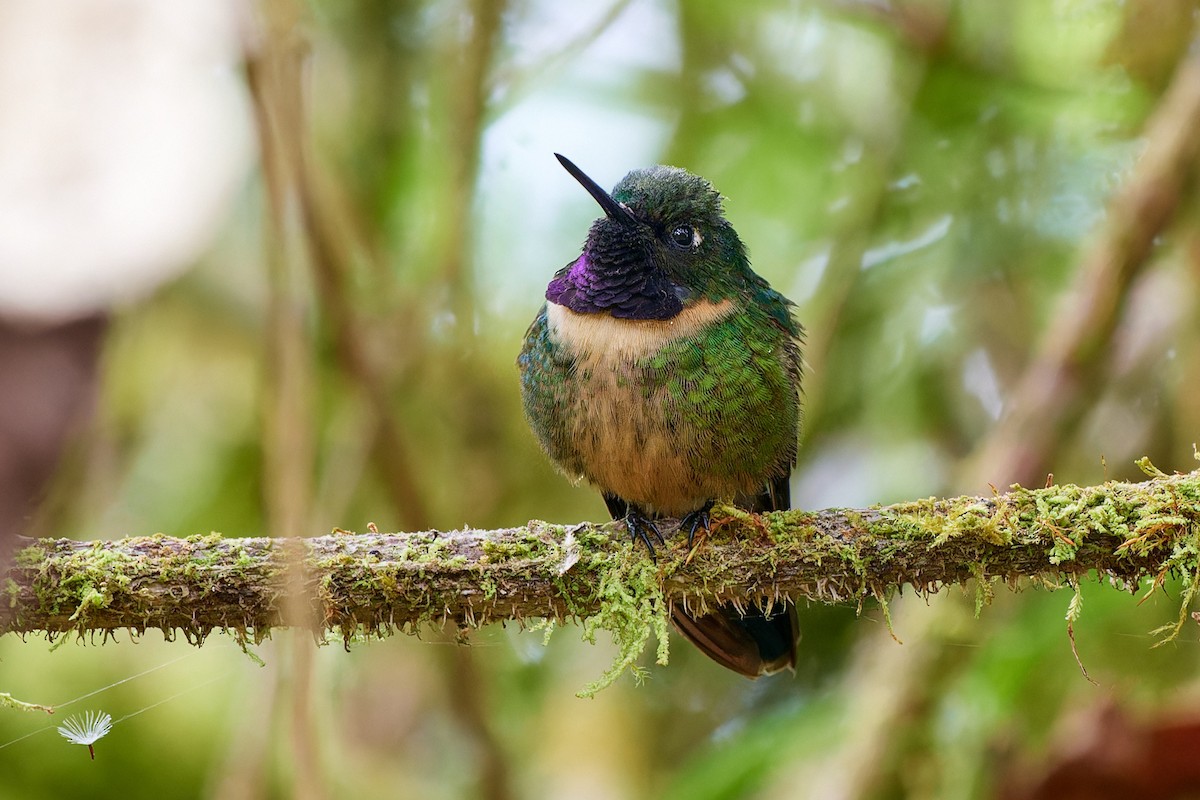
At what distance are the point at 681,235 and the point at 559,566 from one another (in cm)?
131

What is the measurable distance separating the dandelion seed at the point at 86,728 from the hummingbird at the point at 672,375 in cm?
128

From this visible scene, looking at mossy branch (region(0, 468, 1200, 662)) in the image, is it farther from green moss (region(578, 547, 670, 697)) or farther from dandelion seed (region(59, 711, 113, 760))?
dandelion seed (region(59, 711, 113, 760))

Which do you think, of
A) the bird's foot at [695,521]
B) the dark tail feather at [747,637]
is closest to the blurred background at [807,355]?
the dark tail feather at [747,637]

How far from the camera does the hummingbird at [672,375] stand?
3250 mm

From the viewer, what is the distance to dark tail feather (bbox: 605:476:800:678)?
343cm

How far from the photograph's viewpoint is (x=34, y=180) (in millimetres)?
1297

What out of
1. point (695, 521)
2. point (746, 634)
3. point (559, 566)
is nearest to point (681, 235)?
point (695, 521)

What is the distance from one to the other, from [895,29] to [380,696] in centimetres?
362

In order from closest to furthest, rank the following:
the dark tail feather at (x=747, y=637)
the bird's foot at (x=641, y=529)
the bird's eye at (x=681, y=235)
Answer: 1. the bird's foot at (x=641, y=529)
2. the dark tail feather at (x=747, y=637)
3. the bird's eye at (x=681, y=235)

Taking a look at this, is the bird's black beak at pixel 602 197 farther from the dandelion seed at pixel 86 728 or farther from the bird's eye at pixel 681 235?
the dandelion seed at pixel 86 728

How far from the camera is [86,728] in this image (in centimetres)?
236

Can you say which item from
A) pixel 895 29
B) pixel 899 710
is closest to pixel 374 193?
pixel 895 29

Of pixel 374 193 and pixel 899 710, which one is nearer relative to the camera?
pixel 899 710

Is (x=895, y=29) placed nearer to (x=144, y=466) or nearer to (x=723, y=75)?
(x=723, y=75)
